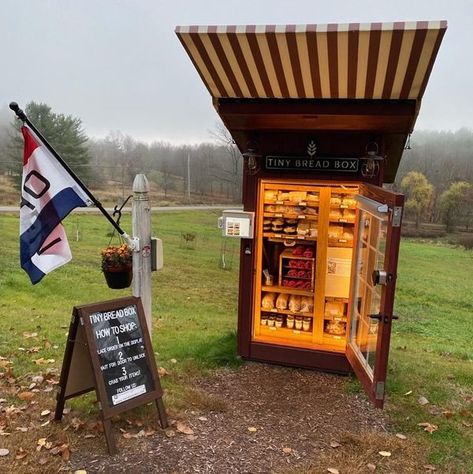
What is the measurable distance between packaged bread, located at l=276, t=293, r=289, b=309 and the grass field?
0.80 m

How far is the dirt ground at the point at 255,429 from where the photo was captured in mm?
3188

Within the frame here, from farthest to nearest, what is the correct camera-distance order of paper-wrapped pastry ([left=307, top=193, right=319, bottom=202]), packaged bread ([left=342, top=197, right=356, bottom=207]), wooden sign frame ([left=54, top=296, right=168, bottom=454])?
paper-wrapped pastry ([left=307, top=193, right=319, bottom=202]) → packaged bread ([left=342, top=197, right=356, bottom=207]) → wooden sign frame ([left=54, top=296, right=168, bottom=454])

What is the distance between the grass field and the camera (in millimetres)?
4086

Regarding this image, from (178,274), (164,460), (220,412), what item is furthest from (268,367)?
(178,274)

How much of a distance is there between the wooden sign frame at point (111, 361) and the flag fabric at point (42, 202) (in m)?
0.51

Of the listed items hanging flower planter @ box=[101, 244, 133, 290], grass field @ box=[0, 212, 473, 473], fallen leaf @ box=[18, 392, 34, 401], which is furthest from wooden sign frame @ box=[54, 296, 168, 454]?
fallen leaf @ box=[18, 392, 34, 401]

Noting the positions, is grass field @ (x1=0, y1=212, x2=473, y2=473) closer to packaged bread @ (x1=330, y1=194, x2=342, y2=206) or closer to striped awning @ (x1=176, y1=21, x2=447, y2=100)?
packaged bread @ (x1=330, y1=194, x2=342, y2=206)

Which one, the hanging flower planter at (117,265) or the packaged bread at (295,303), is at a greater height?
the hanging flower planter at (117,265)

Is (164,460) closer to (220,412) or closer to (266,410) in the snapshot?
(220,412)

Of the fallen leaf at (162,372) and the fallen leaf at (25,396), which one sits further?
the fallen leaf at (162,372)

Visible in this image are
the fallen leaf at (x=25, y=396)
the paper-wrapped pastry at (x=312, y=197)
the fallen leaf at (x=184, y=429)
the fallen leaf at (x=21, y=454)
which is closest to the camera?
the fallen leaf at (x=21, y=454)

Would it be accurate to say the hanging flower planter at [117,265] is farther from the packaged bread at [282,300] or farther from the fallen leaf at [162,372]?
the packaged bread at [282,300]

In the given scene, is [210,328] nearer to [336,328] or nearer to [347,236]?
[336,328]

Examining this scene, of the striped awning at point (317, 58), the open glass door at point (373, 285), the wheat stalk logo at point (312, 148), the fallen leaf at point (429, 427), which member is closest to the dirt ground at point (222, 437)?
the fallen leaf at point (429, 427)
